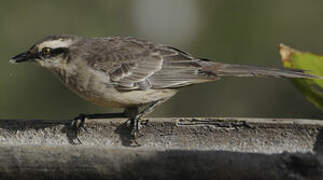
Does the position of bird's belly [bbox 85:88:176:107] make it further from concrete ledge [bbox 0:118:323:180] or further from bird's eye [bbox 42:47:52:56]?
concrete ledge [bbox 0:118:323:180]

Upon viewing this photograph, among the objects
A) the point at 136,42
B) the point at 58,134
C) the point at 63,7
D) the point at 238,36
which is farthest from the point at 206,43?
the point at 58,134

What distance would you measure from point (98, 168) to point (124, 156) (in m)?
0.16

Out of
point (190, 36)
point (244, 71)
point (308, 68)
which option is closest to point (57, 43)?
point (244, 71)

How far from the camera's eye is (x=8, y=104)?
36.6 feet

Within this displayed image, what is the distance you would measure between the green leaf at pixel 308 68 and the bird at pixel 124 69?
3.74 feet

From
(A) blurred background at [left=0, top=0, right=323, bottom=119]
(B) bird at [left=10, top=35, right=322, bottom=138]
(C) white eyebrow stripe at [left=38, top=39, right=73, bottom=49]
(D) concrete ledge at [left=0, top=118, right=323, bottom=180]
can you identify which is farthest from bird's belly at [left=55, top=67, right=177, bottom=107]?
(A) blurred background at [left=0, top=0, right=323, bottom=119]

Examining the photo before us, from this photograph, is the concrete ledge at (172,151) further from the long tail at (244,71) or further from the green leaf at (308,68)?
the long tail at (244,71)

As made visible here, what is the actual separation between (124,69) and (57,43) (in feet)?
2.33

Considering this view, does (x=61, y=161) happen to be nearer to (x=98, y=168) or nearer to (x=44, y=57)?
(x=98, y=168)

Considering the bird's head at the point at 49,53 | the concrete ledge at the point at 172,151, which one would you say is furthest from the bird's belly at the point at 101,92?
the concrete ledge at the point at 172,151

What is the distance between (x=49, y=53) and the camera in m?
5.68

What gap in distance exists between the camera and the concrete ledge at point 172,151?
2789 mm

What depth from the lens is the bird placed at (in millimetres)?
5598

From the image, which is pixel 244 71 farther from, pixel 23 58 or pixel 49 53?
pixel 23 58
